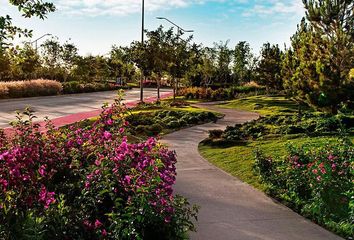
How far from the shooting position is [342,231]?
706cm

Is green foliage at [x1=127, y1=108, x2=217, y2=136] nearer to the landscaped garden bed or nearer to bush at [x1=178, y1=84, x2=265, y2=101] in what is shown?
the landscaped garden bed

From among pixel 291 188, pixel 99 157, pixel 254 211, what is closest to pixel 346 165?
pixel 291 188

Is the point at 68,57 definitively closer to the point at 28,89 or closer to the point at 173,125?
the point at 28,89

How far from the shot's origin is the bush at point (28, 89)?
41344 millimetres

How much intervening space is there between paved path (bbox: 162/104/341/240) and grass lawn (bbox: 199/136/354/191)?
31 centimetres

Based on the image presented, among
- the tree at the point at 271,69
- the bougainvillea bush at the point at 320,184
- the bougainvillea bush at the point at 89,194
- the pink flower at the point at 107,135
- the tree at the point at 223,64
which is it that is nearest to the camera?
the bougainvillea bush at the point at 89,194

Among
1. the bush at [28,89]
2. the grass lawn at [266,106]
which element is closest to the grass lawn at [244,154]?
the grass lawn at [266,106]

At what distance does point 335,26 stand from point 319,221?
18273 mm

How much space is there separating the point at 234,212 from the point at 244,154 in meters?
5.61

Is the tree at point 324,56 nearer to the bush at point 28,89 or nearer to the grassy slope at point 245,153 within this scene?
the grassy slope at point 245,153

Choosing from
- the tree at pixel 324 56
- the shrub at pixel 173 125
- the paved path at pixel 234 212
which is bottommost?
the paved path at pixel 234 212

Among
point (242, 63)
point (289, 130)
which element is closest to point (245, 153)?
point (289, 130)

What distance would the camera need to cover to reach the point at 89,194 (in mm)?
5090

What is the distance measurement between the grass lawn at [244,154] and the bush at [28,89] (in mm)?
A: 29933
